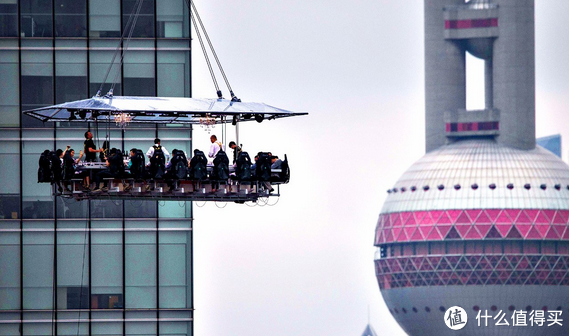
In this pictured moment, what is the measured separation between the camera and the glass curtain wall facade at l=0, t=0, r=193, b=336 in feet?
283

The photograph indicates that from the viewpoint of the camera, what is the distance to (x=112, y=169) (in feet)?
233

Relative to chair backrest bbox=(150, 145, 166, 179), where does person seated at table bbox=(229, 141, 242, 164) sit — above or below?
above

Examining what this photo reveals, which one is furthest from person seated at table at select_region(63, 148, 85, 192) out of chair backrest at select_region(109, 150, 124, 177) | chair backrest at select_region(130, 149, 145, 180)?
chair backrest at select_region(130, 149, 145, 180)

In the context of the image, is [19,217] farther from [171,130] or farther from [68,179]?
[68,179]

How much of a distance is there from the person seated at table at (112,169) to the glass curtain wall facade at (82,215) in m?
15.2

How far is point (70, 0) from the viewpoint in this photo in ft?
297

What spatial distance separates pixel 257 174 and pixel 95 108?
25.2 ft

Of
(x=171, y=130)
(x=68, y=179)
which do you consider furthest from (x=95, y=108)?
(x=171, y=130)

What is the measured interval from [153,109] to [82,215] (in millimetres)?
17050

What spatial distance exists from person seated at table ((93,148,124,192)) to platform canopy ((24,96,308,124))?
1.81 m

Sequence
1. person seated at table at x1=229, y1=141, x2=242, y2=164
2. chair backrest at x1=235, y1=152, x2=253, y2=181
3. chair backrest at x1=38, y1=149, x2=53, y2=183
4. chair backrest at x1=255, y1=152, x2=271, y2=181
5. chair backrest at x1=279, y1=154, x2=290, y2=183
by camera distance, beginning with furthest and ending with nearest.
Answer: chair backrest at x1=279, y1=154, x2=290, y2=183
person seated at table at x1=229, y1=141, x2=242, y2=164
chair backrest at x1=255, y1=152, x2=271, y2=181
chair backrest at x1=235, y1=152, x2=253, y2=181
chair backrest at x1=38, y1=149, x2=53, y2=183

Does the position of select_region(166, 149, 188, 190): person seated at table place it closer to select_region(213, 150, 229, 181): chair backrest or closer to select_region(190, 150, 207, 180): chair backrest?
select_region(190, 150, 207, 180): chair backrest

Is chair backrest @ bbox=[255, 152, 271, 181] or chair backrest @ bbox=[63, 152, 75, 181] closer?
chair backrest @ bbox=[63, 152, 75, 181]

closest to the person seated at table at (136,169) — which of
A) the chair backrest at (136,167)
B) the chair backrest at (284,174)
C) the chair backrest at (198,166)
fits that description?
the chair backrest at (136,167)
